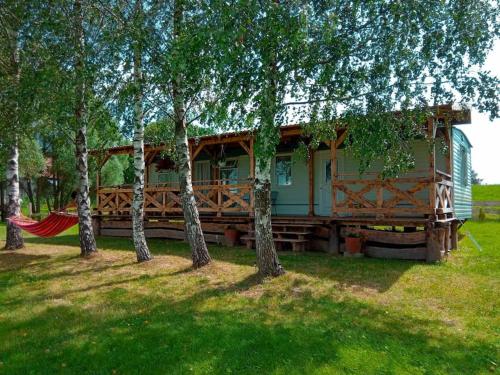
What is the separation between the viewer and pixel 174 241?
1274 centimetres

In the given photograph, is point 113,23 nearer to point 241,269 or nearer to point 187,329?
point 241,269

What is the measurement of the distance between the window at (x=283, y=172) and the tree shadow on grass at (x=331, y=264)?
3121 millimetres

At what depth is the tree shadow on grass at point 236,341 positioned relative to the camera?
151 inches

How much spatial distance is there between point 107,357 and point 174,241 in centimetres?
880

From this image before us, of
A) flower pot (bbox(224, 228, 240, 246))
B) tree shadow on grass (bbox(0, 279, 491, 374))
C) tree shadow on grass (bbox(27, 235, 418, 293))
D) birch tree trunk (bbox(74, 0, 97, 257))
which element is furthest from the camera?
flower pot (bbox(224, 228, 240, 246))

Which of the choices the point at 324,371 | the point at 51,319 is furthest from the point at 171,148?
the point at 324,371

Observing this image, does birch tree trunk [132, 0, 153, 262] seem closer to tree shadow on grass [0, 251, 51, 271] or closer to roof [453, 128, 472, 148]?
tree shadow on grass [0, 251, 51, 271]

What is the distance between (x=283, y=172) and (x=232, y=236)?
2.88 metres

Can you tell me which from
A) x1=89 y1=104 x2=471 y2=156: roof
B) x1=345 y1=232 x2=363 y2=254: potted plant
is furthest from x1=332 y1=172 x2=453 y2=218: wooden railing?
x1=89 y1=104 x2=471 y2=156: roof

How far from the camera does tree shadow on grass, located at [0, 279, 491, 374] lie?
383cm

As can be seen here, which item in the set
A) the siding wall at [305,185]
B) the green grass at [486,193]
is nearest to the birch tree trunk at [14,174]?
the siding wall at [305,185]

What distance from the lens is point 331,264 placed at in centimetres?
848

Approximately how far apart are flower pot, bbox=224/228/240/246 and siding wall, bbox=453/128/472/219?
230 inches

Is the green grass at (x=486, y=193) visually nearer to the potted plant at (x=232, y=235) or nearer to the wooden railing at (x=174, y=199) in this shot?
the wooden railing at (x=174, y=199)
